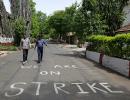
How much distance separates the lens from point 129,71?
17906mm

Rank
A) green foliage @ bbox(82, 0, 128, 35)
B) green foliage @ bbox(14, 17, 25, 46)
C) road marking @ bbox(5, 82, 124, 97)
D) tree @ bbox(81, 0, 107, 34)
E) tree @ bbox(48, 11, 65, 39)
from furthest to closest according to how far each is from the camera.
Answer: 1. tree @ bbox(48, 11, 65, 39)
2. green foliage @ bbox(14, 17, 25, 46)
3. green foliage @ bbox(82, 0, 128, 35)
4. tree @ bbox(81, 0, 107, 34)
5. road marking @ bbox(5, 82, 124, 97)

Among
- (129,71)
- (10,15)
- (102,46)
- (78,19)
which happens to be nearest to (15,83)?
(129,71)

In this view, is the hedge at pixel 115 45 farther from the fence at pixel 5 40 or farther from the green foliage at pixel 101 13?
the fence at pixel 5 40

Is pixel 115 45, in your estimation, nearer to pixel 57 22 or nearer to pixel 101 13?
pixel 101 13

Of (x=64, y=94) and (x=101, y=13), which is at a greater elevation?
(x=101, y=13)

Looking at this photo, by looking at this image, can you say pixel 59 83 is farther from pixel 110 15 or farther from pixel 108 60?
pixel 110 15

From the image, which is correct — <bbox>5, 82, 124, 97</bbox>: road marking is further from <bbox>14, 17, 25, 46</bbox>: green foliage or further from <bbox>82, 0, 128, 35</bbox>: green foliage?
<bbox>14, 17, 25, 46</bbox>: green foliage

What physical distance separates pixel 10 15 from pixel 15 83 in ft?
217

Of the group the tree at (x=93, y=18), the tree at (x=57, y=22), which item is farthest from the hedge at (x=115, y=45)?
the tree at (x=57, y=22)

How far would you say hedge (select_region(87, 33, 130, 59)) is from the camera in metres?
20.1

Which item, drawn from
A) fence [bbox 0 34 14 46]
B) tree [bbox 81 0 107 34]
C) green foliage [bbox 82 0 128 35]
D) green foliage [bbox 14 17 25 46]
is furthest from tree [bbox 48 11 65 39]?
tree [bbox 81 0 107 34]

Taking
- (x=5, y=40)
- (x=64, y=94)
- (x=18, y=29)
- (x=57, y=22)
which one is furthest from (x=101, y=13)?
(x=57, y=22)

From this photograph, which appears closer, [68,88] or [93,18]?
[68,88]

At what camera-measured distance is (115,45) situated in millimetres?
22984
